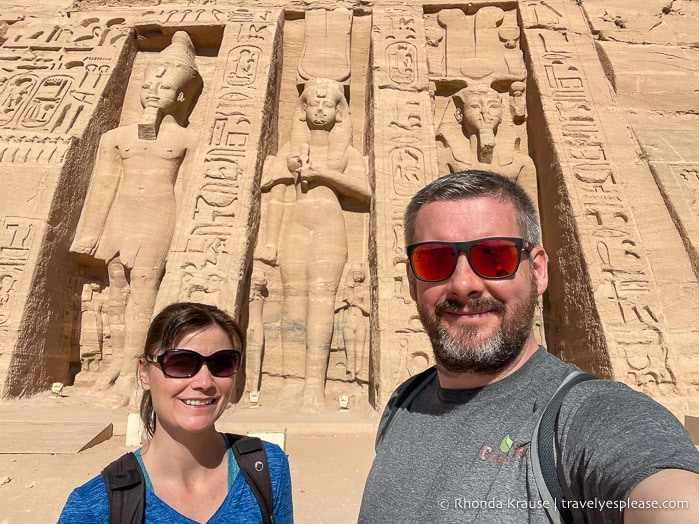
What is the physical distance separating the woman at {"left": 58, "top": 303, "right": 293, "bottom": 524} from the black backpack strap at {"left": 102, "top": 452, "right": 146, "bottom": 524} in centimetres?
5

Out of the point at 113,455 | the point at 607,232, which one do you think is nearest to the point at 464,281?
the point at 113,455

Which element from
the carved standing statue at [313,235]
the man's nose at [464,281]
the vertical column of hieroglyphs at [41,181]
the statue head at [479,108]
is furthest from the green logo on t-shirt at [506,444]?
the statue head at [479,108]

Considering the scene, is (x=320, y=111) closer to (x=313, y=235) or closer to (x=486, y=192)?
(x=313, y=235)

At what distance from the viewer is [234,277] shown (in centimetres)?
454

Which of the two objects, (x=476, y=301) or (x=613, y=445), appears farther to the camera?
(x=476, y=301)

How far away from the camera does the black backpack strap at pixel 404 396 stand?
1.26 m

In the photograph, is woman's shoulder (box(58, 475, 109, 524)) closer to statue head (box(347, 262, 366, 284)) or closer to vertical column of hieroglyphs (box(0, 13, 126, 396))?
vertical column of hieroglyphs (box(0, 13, 126, 396))

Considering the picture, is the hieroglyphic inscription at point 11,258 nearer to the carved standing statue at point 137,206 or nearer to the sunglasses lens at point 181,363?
the carved standing statue at point 137,206

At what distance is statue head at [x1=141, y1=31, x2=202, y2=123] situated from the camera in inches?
217

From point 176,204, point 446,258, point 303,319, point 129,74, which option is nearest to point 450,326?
point 446,258

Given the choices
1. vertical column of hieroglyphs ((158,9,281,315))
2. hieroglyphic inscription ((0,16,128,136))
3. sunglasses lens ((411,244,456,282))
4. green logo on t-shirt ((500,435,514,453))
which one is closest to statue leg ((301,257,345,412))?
vertical column of hieroglyphs ((158,9,281,315))

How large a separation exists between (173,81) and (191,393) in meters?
5.13

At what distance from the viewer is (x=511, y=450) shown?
34.9 inches

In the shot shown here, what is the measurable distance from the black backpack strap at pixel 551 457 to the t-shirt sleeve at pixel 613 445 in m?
0.01
